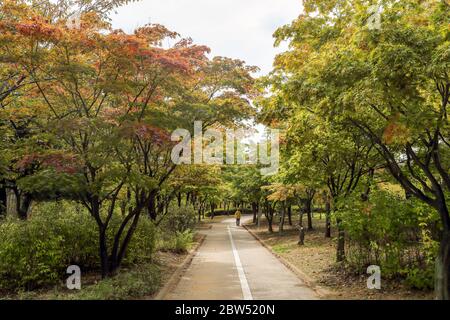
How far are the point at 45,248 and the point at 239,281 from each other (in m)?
5.38

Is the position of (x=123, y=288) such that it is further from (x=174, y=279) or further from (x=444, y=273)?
(x=444, y=273)

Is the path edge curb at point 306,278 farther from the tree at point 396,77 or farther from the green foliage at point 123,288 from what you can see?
the green foliage at point 123,288

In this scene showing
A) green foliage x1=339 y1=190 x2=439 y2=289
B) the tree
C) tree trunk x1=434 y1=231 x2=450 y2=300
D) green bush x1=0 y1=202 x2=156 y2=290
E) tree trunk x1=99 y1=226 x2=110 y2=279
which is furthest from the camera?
tree trunk x1=99 y1=226 x2=110 y2=279

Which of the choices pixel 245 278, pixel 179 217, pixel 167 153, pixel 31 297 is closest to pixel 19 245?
pixel 31 297

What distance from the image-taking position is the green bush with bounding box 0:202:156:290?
29.0 ft

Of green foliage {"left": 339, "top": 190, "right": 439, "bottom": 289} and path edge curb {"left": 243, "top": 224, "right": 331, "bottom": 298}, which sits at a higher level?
green foliage {"left": 339, "top": 190, "right": 439, "bottom": 289}

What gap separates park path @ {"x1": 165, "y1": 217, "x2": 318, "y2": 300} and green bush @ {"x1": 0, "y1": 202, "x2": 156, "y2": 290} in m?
3.10

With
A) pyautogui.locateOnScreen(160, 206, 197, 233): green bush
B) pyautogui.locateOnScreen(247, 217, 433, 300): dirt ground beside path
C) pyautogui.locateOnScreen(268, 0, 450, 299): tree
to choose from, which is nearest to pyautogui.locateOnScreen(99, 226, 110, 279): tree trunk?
pyautogui.locateOnScreen(247, 217, 433, 300): dirt ground beside path

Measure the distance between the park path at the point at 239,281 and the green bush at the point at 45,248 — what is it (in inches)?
122

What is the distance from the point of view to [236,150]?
2169cm

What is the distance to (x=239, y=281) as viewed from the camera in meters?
10.8

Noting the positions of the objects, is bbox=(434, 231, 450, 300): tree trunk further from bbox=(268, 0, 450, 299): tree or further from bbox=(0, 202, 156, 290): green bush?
bbox=(0, 202, 156, 290): green bush

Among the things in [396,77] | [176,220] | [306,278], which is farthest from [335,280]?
[176,220]

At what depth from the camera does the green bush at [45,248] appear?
8836 millimetres
